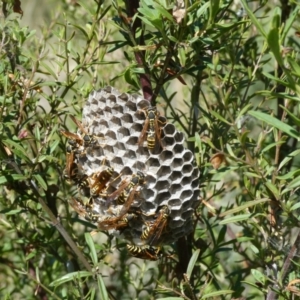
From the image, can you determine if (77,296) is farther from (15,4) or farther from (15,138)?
(15,4)

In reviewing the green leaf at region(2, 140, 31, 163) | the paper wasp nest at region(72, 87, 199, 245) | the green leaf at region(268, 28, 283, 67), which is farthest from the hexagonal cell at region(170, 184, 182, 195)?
the green leaf at region(268, 28, 283, 67)

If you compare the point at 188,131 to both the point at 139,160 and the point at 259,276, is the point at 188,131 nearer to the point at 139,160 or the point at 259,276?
the point at 139,160

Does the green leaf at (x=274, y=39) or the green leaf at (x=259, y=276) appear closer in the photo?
the green leaf at (x=274, y=39)

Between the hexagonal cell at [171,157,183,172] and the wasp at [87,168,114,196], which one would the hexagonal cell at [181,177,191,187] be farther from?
the wasp at [87,168,114,196]

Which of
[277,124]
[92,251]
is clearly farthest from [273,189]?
[92,251]

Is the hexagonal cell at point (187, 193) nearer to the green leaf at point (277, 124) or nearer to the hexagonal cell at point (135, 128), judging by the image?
the hexagonal cell at point (135, 128)

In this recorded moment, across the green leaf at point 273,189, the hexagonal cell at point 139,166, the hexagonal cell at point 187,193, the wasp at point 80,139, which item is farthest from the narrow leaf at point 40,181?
the green leaf at point 273,189
